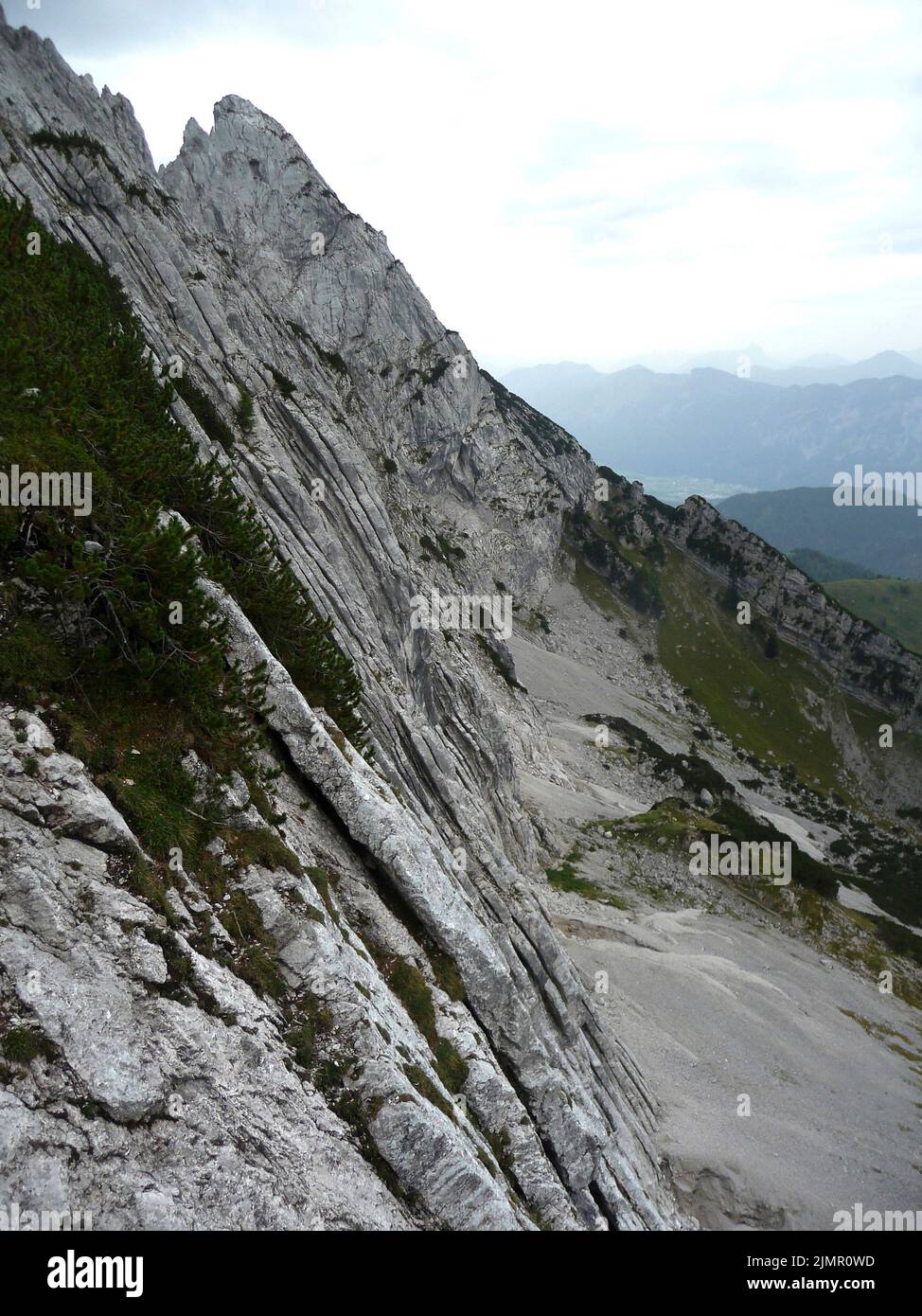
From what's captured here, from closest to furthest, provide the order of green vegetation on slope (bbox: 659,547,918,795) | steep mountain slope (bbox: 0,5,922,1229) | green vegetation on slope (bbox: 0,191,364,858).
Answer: steep mountain slope (bbox: 0,5,922,1229) → green vegetation on slope (bbox: 0,191,364,858) → green vegetation on slope (bbox: 659,547,918,795)

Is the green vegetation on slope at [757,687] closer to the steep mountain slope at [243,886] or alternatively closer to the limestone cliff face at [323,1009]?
the steep mountain slope at [243,886]

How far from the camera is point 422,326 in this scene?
3878 inches

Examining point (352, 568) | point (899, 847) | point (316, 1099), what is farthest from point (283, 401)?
point (899, 847)

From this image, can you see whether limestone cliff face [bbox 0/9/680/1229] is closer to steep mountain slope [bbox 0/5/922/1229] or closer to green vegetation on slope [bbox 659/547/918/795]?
steep mountain slope [bbox 0/5/922/1229]

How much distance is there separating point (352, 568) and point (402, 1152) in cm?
3529

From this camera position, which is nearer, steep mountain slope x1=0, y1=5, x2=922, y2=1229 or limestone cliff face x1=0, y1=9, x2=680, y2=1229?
limestone cliff face x1=0, y1=9, x2=680, y2=1229

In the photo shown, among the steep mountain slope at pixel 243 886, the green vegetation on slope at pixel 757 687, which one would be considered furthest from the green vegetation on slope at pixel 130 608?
the green vegetation on slope at pixel 757 687

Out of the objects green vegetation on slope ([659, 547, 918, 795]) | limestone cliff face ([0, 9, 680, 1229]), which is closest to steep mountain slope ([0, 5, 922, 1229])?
limestone cliff face ([0, 9, 680, 1229])

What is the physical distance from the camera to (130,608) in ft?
39.7

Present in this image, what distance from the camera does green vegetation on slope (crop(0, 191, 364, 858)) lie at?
35.8ft

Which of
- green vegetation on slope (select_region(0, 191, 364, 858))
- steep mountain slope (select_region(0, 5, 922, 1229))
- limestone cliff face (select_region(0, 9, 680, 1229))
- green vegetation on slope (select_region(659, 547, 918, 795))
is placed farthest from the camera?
green vegetation on slope (select_region(659, 547, 918, 795))

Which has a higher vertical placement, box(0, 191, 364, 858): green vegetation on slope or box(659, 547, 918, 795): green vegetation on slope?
box(0, 191, 364, 858): green vegetation on slope

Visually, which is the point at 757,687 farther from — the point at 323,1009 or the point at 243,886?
the point at 243,886
